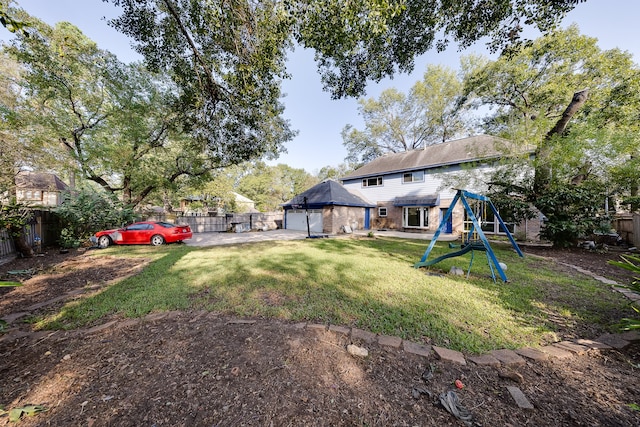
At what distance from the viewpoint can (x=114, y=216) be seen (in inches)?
397

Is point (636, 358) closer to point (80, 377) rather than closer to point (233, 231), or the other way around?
point (80, 377)

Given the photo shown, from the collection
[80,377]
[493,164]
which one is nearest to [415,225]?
[493,164]

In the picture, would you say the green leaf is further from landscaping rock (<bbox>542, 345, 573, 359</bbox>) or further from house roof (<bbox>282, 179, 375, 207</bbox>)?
house roof (<bbox>282, 179, 375, 207</bbox>)

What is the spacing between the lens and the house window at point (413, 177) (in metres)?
16.3

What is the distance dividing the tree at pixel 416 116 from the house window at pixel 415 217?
6.80 m

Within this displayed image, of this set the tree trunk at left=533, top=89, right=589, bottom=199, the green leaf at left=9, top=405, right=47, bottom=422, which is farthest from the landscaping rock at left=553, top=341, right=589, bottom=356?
the tree trunk at left=533, top=89, right=589, bottom=199

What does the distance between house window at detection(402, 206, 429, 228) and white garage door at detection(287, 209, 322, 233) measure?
22.0ft

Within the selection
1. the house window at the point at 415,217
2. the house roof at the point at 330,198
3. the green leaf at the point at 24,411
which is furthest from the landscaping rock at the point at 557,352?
the house window at the point at 415,217

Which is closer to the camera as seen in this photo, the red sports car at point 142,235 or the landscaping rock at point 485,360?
the landscaping rock at point 485,360

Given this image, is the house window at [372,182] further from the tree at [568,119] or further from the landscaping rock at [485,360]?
the landscaping rock at [485,360]

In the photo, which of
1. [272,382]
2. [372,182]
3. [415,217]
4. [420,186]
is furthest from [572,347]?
[372,182]

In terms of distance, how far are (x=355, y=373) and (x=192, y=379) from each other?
157 cm

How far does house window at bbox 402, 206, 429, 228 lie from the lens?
15.8 metres

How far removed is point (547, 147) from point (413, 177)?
8458 millimetres
